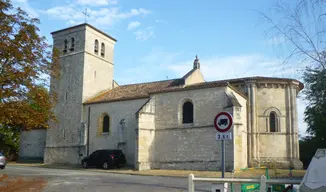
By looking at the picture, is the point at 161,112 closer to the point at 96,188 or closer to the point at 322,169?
the point at 96,188

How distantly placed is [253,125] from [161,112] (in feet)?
23.7

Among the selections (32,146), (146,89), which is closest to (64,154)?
(32,146)

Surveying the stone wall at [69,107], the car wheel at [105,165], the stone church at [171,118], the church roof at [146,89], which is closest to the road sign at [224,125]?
the stone church at [171,118]

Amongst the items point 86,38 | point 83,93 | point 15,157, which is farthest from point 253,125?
point 15,157

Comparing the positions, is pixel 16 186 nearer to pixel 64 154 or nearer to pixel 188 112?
pixel 188 112

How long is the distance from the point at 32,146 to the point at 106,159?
13.3 metres

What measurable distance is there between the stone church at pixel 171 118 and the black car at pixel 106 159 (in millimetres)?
1461

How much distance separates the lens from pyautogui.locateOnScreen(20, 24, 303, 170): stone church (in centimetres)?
2352

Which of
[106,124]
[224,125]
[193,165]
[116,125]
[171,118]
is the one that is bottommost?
[193,165]

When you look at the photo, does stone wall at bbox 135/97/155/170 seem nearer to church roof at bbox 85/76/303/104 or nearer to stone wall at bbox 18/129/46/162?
church roof at bbox 85/76/303/104

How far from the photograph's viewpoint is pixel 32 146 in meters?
34.6

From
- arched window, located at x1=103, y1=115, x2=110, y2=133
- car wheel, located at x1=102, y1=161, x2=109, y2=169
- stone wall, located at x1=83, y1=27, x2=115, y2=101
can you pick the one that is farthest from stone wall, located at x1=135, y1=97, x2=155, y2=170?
stone wall, located at x1=83, y1=27, x2=115, y2=101

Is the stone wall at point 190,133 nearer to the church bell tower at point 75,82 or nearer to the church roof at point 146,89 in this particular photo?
the church roof at point 146,89

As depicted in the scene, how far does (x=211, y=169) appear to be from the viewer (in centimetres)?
2264
